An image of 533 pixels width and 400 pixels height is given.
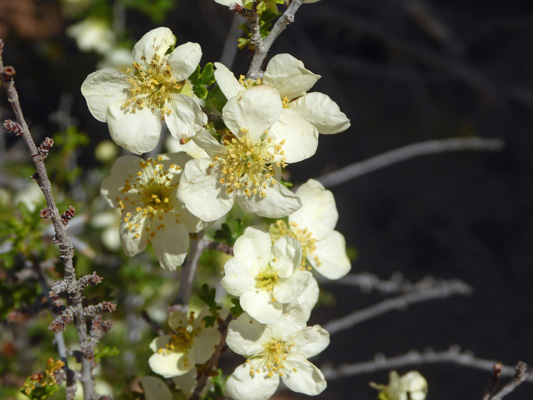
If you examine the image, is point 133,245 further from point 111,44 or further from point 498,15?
point 498,15

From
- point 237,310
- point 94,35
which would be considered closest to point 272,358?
point 237,310

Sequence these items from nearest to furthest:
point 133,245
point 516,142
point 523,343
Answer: point 133,245 < point 523,343 < point 516,142


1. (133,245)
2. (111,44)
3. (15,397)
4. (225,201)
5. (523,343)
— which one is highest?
(111,44)

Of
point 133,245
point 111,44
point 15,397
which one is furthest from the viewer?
point 111,44

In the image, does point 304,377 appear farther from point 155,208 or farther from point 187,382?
point 155,208

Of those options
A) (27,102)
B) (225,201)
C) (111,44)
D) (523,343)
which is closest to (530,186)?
(523,343)

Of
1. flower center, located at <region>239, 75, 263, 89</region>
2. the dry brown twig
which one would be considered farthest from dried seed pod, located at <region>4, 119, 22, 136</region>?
flower center, located at <region>239, 75, 263, 89</region>

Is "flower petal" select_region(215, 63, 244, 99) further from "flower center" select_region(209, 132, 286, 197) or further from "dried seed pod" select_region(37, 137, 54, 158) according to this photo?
"dried seed pod" select_region(37, 137, 54, 158)

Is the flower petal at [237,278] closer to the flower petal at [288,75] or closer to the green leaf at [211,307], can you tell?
the green leaf at [211,307]

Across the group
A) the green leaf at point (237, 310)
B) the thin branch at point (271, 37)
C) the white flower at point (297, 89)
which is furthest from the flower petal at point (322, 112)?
the green leaf at point (237, 310)
